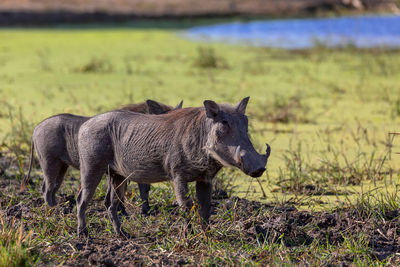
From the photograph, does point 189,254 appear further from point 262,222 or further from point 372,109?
point 372,109

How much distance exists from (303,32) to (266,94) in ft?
29.7

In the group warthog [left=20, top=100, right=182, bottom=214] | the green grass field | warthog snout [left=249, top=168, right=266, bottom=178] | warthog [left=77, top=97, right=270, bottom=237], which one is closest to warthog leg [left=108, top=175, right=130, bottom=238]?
warthog [left=77, top=97, right=270, bottom=237]

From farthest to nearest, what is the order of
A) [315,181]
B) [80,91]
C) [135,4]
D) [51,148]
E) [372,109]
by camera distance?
[135,4], [80,91], [372,109], [315,181], [51,148]

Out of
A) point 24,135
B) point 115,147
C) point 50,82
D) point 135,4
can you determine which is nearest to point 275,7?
point 135,4

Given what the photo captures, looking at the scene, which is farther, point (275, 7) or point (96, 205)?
point (275, 7)

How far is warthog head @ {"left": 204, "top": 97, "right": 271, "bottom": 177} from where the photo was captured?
2875 mm

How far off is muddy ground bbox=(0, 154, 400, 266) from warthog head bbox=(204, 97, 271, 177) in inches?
15.1

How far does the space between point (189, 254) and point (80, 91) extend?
197 inches

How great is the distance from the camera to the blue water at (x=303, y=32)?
1366 centimetres

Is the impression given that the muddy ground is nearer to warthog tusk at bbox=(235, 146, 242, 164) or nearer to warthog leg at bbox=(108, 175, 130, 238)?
warthog leg at bbox=(108, 175, 130, 238)

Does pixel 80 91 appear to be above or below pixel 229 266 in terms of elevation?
below

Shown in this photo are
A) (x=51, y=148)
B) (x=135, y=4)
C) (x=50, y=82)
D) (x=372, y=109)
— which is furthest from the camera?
(x=135, y=4)

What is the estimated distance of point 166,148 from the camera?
3.11 m

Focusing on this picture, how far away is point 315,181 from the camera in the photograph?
4.28m
